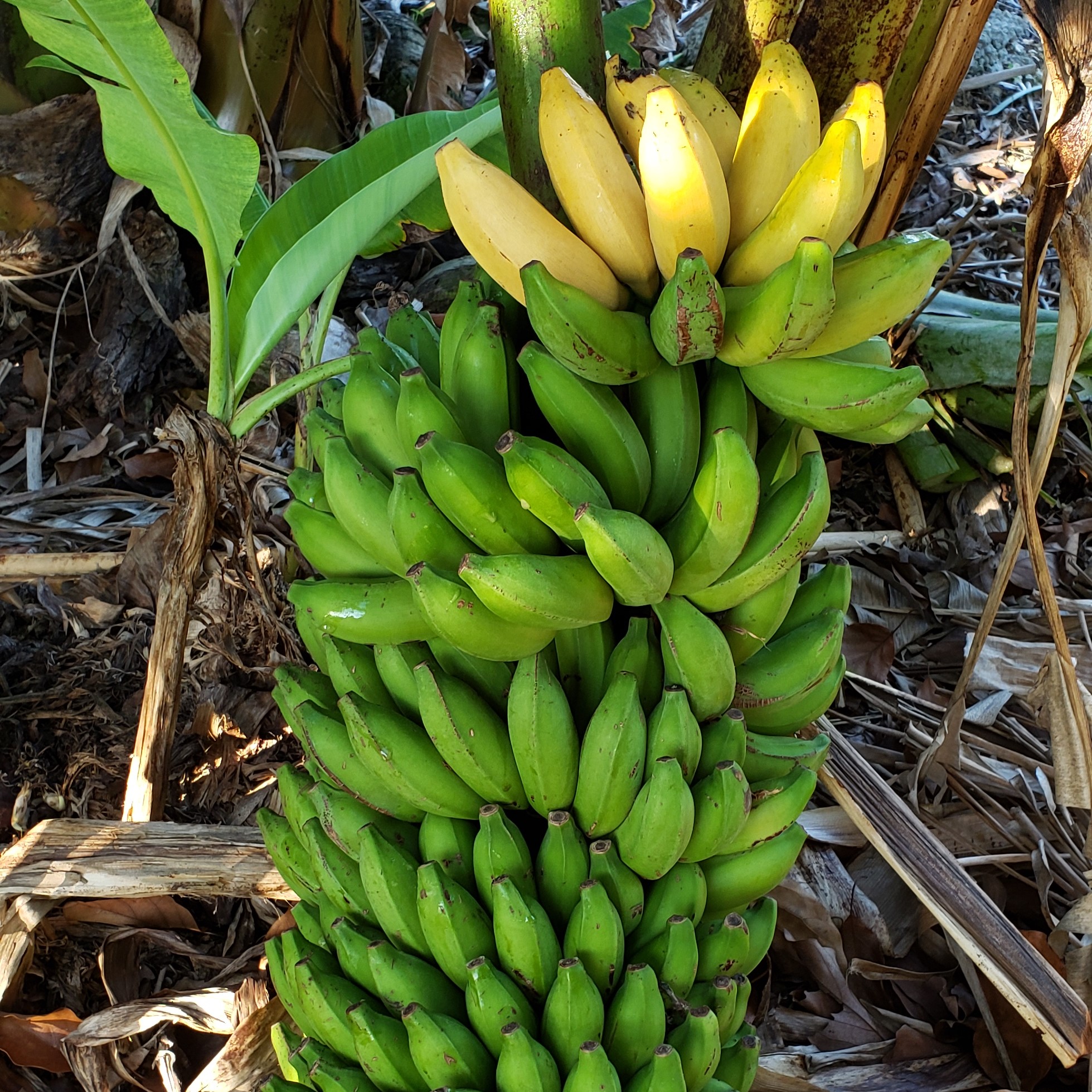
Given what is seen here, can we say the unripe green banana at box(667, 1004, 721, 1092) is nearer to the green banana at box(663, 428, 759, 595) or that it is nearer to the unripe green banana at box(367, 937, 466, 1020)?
the unripe green banana at box(367, 937, 466, 1020)

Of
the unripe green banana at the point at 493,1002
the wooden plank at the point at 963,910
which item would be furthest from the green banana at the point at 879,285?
the wooden plank at the point at 963,910

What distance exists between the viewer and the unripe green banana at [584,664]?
82 centimetres

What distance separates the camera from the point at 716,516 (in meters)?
0.70

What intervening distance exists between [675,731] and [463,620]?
0.63 feet

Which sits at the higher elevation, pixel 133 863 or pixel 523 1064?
pixel 523 1064

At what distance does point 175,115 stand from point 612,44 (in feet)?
2.91

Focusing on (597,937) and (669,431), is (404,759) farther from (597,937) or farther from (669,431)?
(669,431)

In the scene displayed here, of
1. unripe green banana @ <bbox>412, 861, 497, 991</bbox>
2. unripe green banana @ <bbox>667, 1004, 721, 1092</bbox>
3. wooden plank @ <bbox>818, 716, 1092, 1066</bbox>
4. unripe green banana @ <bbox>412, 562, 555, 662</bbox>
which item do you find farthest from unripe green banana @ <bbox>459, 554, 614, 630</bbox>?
wooden plank @ <bbox>818, 716, 1092, 1066</bbox>

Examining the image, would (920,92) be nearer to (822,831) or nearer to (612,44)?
(612,44)

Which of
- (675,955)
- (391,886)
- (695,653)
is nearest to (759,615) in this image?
(695,653)

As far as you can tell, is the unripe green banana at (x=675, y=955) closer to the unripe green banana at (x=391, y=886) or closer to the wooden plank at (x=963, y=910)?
the unripe green banana at (x=391, y=886)

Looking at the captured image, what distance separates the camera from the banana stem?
0.77 m

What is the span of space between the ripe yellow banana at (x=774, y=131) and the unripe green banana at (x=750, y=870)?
→ 548 millimetres

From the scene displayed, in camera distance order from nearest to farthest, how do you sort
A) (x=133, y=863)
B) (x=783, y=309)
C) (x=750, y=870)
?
1. (x=783, y=309)
2. (x=750, y=870)
3. (x=133, y=863)
